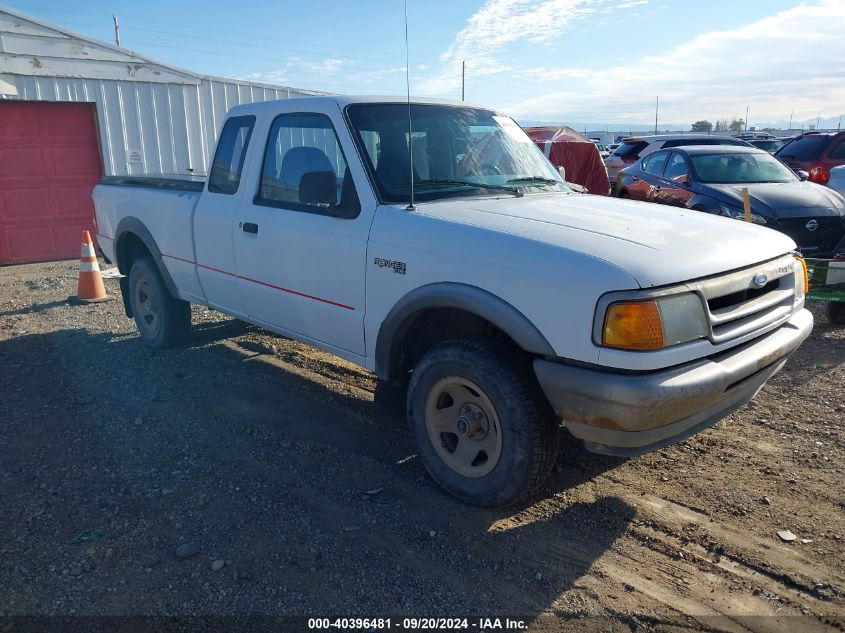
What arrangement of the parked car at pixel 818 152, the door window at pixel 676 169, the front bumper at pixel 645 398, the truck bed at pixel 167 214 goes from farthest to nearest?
the parked car at pixel 818 152 < the door window at pixel 676 169 < the truck bed at pixel 167 214 < the front bumper at pixel 645 398

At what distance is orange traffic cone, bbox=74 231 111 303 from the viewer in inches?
331

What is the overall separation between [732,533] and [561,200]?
2.07m

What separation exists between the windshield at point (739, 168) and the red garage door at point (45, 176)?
392 inches

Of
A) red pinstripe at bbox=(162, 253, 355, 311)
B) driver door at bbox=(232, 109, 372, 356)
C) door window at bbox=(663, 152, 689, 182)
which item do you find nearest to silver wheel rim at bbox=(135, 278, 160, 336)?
red pinstripe at bbox=(162, 253, 355, 311)

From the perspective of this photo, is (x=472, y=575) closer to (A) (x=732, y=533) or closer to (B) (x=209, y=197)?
(A) (x=732, y=533)

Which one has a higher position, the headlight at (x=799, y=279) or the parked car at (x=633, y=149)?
the parked car at (x=633, y=149)

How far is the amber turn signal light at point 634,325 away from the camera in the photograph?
2.81 m

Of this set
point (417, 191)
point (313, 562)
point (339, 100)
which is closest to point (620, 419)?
point (313, 562)

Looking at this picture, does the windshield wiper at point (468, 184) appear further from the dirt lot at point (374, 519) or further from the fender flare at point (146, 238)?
the fender flare at point (146, 238)

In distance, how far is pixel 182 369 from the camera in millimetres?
5875

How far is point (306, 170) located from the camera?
4.40m

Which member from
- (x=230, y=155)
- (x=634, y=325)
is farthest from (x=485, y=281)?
(x=230, y=155)

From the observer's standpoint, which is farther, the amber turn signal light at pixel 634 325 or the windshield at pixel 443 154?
the windshield at pixel 443 154

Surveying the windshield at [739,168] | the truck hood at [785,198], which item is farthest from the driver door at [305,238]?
the windshield at [739,168]
